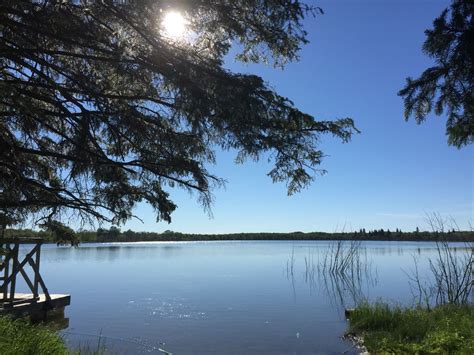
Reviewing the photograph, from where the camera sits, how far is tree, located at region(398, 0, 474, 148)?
598 centimetres

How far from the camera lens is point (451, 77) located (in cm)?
634

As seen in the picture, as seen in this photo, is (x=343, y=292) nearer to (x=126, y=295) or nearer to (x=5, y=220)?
(x=126, y=295)

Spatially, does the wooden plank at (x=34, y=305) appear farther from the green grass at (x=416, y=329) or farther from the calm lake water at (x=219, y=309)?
the green grass at (x=416, y=329)

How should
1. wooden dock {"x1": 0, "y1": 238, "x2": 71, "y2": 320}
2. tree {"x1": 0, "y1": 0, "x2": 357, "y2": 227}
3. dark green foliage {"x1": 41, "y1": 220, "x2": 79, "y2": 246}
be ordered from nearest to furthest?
tree {"x1": 0, "y1": 0, "x2": 357, "y2": 227} → dark green foliage {"x1": 41, "y1": 220, "x2": 79, "y2": 246} → wooden dock {"x1": 0, "y1": 238, "x2": 71, "y2": 320}

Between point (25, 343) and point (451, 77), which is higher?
point (451, 77)

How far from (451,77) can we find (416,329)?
17.4 feet

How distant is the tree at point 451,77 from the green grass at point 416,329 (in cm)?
326

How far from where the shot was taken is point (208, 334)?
12422mm

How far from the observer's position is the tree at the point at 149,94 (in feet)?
15.6

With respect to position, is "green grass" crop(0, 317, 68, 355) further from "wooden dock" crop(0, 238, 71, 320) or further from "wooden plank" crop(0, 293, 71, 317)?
"wooden plank" crop(0, 293, 71, 317)

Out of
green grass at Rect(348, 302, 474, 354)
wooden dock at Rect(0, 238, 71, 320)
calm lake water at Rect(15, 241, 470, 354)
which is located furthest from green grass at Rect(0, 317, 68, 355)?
green grass at Rect(348, 302, 474, 354)

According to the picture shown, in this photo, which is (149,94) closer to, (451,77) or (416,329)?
(451,77)

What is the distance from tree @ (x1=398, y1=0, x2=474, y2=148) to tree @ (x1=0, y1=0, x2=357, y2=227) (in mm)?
2309

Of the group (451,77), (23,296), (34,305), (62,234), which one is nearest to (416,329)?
(451,77)
